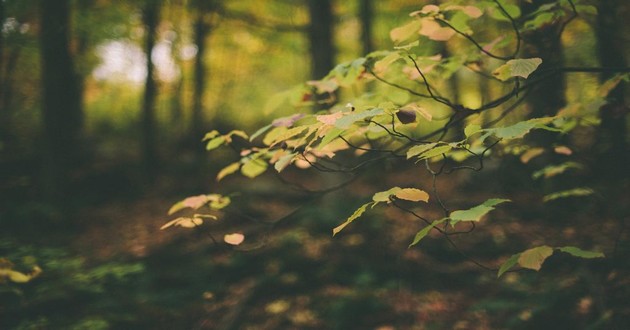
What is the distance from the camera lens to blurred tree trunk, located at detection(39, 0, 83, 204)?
4938 mm

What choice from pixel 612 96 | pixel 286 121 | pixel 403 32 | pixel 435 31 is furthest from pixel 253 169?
pixel 612 96

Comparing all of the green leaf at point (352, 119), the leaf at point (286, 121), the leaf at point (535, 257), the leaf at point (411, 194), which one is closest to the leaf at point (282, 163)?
the leaf at point (286, 121)

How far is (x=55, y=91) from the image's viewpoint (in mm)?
5492

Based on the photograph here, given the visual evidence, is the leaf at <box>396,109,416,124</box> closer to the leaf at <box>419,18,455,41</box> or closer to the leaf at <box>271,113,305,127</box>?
the leaf at <box>271,113,305,127</box>

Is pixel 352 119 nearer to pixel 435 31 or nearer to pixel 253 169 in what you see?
pixel 435 31

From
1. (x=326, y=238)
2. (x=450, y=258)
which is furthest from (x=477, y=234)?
(x=326, y=238)

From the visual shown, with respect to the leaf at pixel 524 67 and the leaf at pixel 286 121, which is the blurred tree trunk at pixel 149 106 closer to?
the leaf at pixel 286 121

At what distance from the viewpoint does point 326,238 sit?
195 inches

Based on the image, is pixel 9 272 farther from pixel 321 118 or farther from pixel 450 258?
pixel 450 258

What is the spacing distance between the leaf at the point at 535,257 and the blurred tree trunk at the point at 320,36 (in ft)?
12.8

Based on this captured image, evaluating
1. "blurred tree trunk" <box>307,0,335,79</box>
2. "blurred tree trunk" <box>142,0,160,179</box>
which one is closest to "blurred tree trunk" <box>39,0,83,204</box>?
"blurred tree trunk" <box>142,0,160,179</box>

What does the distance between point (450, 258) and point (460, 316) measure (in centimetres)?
97

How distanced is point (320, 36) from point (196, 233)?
3404 mm

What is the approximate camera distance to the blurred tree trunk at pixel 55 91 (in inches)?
194
